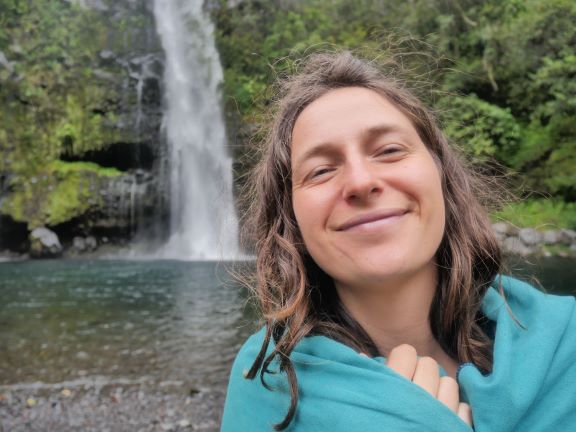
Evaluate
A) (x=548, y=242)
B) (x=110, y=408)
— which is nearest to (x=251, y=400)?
(x=110, y=408)

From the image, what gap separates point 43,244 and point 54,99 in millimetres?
5723

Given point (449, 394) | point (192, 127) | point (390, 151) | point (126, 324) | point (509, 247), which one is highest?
point (390, 151)

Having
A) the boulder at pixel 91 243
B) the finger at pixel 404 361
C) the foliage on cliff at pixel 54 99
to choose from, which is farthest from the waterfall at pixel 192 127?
the finger at pixel 404 361

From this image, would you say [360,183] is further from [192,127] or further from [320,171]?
[192,127]

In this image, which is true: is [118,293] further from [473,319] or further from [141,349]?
[473,319]

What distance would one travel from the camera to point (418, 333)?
146cm

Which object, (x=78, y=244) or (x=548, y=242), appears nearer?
(x=548, y=242)

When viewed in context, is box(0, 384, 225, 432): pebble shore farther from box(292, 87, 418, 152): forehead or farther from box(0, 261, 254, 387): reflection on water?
box(292, 87, 418, 152): forehead

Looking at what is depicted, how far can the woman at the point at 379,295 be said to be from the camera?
1177mm

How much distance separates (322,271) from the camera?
1559 mm

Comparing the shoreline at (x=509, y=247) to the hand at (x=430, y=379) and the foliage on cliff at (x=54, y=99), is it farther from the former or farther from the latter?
the hand at (x=430, y=379)

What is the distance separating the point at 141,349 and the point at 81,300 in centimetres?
352

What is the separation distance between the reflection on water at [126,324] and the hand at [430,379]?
7.27 ft

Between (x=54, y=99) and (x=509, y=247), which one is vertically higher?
(x=54, y=99)
